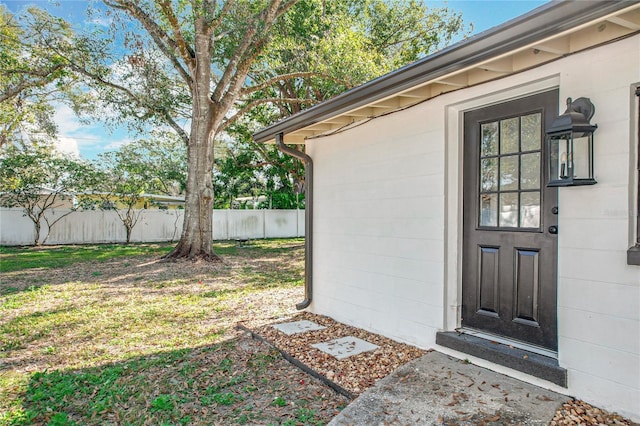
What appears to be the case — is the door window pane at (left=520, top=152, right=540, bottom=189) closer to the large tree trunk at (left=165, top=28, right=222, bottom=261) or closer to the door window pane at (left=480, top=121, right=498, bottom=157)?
the door window pane at (left=480, top=121, right=498, bottom=157)

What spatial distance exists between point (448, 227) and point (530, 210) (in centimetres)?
67

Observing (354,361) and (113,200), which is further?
(113,200)

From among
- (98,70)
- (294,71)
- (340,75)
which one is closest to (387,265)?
(340,75)

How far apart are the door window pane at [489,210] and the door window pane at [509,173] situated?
122 mm

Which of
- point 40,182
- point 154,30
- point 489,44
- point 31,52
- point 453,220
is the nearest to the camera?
point 489,44

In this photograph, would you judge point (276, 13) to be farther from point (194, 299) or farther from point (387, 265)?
point (387, 265)

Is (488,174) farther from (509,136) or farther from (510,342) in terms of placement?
(510,342)

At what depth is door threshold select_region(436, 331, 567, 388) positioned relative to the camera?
2.51m

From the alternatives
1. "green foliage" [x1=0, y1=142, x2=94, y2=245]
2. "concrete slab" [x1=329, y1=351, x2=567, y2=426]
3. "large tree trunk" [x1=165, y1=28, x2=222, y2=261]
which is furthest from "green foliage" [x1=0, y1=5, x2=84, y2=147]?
"concrete slab" [x1=329, y1=351, x2=567, y2=426]

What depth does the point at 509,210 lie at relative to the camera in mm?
2988

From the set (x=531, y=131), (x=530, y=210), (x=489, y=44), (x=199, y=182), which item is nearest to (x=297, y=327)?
(x=530, y=210)

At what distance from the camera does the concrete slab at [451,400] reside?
228 cm

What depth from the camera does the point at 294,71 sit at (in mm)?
Answer: 11156

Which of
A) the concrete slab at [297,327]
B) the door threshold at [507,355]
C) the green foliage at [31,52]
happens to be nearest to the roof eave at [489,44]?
the door threshold at [507,355]
